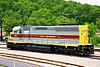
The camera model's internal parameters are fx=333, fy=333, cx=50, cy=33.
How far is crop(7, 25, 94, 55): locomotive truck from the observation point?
37156 millimetres

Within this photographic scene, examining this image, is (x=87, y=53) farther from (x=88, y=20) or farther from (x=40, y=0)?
(x=40, y=0)

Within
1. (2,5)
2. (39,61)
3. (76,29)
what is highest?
(2,5)

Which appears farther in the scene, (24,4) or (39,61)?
(24,4)

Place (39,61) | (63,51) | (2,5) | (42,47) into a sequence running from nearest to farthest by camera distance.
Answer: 1. (39,61)
2. (63,51)
3. (42,47)
4. (2,5)

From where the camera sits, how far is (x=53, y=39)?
4091 centimetres

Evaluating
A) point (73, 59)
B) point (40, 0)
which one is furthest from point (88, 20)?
point (73, 59)

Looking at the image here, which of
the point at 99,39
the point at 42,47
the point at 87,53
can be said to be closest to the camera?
the point at 87,53

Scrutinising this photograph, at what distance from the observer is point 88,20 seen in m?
110

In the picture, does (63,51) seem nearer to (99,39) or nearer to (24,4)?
(99,39)

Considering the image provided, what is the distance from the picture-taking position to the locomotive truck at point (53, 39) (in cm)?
3716

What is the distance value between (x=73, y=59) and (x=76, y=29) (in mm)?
5190

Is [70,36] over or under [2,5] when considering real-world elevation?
under

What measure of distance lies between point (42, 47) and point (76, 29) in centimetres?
669

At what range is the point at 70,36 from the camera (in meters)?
38.2
